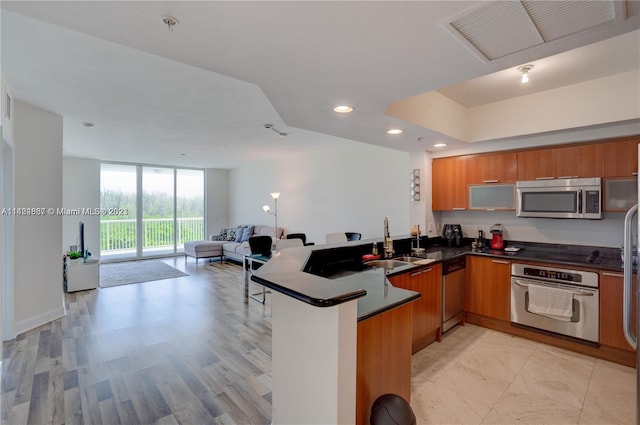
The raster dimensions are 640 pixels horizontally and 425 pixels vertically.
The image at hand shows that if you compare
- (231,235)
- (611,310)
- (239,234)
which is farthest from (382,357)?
(231,235)

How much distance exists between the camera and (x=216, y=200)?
9.74m

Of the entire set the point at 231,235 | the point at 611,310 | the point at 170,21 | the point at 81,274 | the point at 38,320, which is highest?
the point at 170,21

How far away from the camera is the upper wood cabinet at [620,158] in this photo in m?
2.91

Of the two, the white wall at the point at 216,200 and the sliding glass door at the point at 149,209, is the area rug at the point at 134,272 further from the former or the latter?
the white wall at the point at 216,200

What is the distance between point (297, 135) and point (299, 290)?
157 inches

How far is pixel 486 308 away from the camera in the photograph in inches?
138

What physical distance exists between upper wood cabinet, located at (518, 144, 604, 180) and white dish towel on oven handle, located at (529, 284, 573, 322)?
1272 mm

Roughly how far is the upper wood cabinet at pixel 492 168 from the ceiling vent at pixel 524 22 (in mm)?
2449

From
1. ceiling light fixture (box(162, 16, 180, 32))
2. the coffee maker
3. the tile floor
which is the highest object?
ceiling light fixture (box(162, 16, 180, 32))

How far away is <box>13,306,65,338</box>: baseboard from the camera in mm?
3424

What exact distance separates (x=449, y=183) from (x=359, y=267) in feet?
7.18

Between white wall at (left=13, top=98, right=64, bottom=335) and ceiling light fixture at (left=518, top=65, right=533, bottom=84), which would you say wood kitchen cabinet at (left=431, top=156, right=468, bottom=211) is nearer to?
ceiling light fixture at (left=518, top=65, right=533, bottom=84)

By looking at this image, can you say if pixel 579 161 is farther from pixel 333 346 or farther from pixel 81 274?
pixel 81 274

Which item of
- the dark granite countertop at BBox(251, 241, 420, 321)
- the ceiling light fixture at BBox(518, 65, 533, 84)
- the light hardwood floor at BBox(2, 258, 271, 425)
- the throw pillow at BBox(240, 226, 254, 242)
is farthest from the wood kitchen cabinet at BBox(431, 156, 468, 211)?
the throw pillow at BBox(240, 226, 254, 242)
